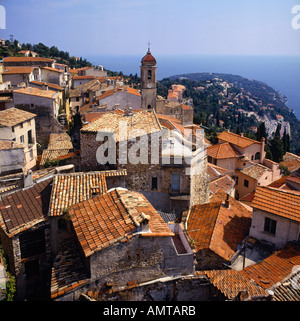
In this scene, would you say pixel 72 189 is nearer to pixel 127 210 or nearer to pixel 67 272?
pixel 127 210

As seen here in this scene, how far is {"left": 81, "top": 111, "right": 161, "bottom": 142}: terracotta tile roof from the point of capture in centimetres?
1375

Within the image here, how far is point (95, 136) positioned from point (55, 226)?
5.35m

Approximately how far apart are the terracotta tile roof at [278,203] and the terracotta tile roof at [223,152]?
15533 mm

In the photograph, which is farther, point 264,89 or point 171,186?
point 264,89

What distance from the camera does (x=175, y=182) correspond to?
13672 millimetres

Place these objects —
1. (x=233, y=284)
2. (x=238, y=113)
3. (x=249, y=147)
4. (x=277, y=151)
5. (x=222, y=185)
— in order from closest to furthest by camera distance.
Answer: (x=233, y=284) < (x=222, y=185) < (x=249, y=147) < (x=277, y=151) < (x=238, y=113)

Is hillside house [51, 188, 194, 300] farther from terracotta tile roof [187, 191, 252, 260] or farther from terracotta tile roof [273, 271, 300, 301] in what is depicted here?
terracotta tile roof [187, 191, 252, 260]

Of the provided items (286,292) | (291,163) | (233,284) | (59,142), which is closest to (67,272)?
(233,284)

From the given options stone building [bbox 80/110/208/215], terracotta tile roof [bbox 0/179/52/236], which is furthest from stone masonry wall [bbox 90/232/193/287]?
stone building [bbox 80/110/208/215]

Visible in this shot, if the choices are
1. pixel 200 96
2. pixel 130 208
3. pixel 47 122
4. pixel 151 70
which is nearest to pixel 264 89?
pixel 200 96

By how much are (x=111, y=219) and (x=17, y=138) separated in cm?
1228

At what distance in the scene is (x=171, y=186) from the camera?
13.7 metres

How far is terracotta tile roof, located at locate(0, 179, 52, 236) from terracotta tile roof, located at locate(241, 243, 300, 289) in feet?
23.5
